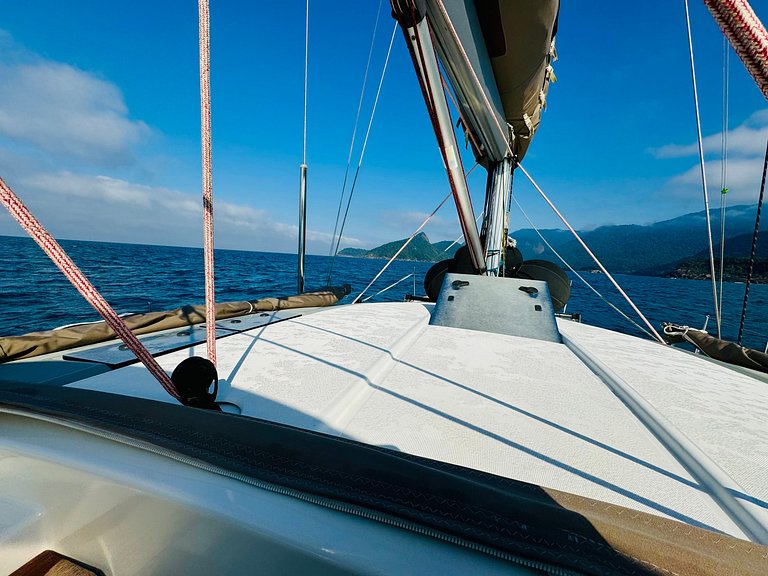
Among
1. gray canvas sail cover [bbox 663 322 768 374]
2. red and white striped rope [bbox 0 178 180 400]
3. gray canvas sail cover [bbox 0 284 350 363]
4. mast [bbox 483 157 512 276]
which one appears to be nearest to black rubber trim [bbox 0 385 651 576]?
red and white striped rope [bbox 0 178 180 400]

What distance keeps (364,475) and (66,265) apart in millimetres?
845

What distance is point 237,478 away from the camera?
0.61 meters

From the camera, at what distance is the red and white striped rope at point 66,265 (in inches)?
27.7

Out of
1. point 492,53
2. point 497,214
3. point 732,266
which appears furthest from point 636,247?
point 492,53

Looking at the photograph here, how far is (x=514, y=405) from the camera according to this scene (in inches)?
50.4

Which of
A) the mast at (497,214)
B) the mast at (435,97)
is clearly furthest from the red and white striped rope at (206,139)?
the mast at (497,214)

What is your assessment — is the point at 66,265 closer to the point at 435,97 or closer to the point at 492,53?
the point at 435,97

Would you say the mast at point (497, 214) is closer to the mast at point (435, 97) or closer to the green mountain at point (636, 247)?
the mast at point (435, 97)

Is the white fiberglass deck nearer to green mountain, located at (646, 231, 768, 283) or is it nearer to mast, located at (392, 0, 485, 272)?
mast, located at (392, 0, 485, 272)

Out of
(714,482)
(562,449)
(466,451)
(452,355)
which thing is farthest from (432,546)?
(452,355)

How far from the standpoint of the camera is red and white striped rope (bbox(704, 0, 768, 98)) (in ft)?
1.45

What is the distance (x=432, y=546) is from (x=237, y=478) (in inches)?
13.9

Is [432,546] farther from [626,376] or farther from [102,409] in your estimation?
[626,376]

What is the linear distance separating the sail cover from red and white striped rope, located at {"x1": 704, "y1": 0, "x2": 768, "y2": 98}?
1.41 m
